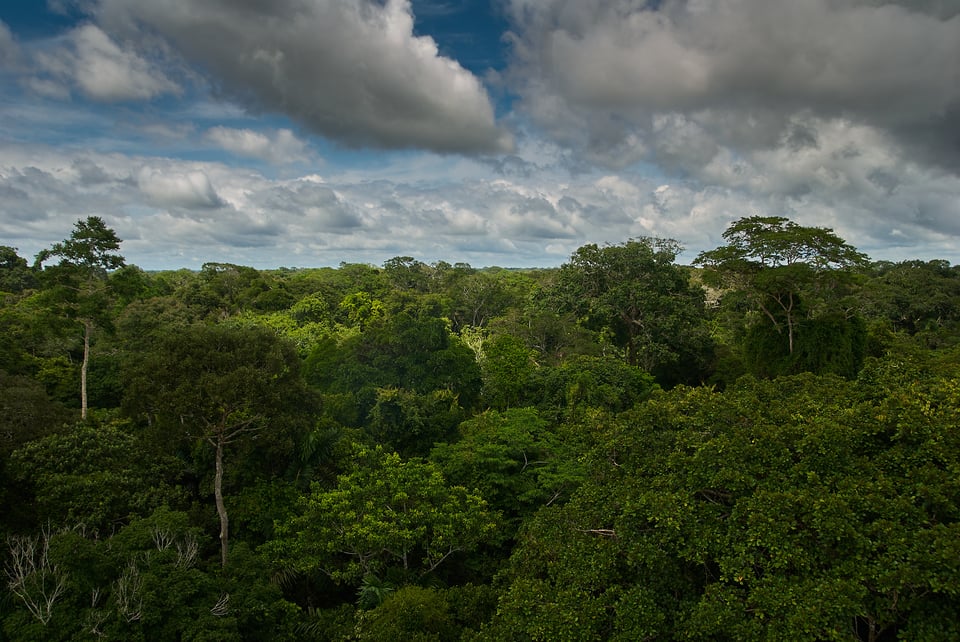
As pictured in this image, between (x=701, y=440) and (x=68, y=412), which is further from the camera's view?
(x=68, y=412)

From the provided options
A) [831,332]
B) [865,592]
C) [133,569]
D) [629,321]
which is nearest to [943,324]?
[831,332]

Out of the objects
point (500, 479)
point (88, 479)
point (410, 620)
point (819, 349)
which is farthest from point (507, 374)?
point (88, 479)

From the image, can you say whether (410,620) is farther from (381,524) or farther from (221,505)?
(221,505)

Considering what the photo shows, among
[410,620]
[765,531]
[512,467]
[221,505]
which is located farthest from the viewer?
[512,467]

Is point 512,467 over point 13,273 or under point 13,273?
under

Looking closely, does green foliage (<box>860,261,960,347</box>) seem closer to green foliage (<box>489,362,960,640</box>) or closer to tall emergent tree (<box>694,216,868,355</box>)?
tall emergent tree (<box>694,216,868,355</box>)

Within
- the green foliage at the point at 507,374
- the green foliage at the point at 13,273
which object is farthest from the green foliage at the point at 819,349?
the green foliage at the point at 13,273

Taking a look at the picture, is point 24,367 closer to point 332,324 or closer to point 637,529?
point 332,324
